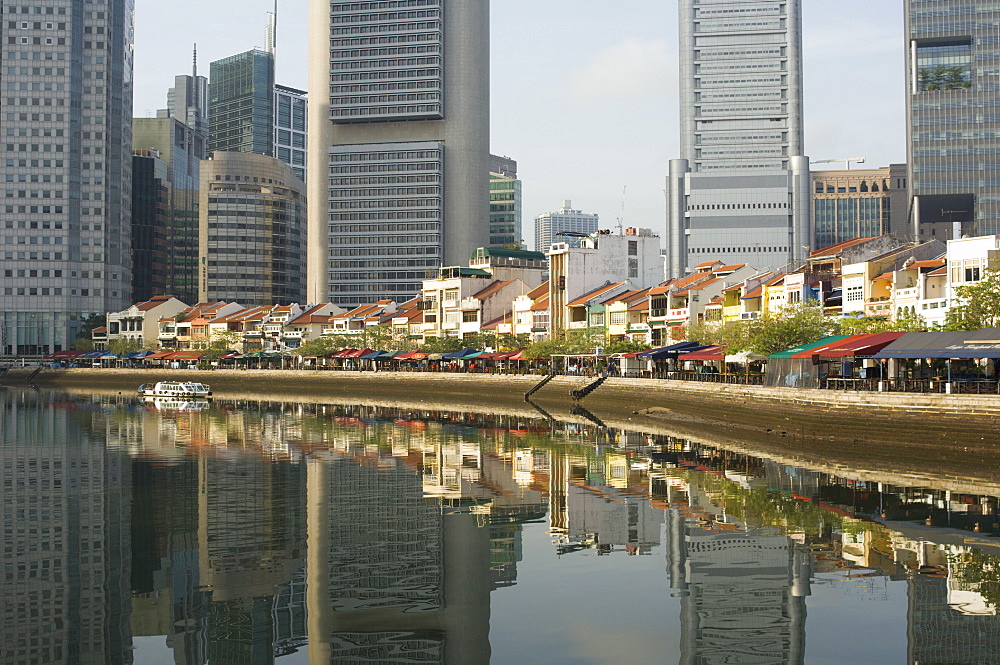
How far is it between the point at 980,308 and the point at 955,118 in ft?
470

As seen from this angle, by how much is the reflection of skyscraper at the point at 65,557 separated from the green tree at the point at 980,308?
44.2 m

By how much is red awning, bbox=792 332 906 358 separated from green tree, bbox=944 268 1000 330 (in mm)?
3326

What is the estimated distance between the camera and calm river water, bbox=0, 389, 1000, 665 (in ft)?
85.1

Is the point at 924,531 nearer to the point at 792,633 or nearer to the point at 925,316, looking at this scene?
the point at 792,633

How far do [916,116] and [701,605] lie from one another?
17959 centimetres

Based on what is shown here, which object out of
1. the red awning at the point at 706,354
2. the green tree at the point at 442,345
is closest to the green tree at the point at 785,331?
the red awning at the point at 706,354

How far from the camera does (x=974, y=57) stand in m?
188

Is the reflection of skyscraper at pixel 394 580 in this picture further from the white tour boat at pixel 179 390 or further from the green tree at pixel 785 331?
the white tour boat at pixel 179 390

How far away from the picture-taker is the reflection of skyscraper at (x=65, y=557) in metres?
26.3

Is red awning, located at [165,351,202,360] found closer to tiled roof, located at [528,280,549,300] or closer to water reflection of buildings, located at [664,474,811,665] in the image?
tiled roof, located at [528,280,549,300]

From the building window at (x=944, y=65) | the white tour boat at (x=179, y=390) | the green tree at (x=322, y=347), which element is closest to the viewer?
the white tour boat at (x=179, y=390)

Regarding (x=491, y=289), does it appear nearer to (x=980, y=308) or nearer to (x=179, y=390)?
(x=179, y=390)

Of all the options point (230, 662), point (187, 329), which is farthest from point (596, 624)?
point (187, 329)

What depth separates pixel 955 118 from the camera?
188 m
